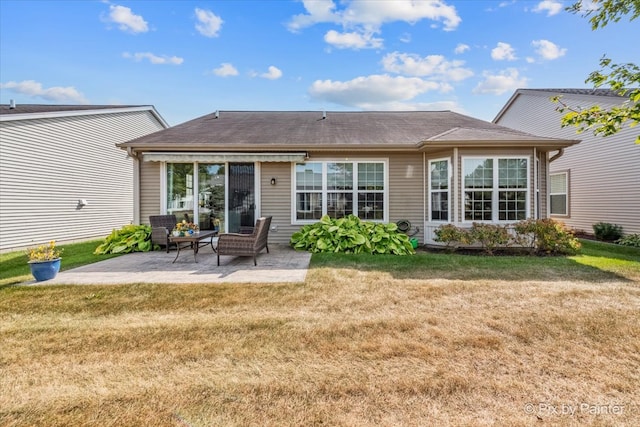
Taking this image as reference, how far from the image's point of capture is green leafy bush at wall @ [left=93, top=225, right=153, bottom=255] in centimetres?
832

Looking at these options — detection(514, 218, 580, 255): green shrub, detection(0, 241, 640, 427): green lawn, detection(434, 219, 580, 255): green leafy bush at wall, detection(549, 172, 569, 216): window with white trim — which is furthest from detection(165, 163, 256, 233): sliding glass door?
detection(549, 172, 569, 216): window with white trim

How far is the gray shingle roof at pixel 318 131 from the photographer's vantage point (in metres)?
8.85

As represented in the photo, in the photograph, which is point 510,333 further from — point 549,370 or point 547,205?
point 547,205

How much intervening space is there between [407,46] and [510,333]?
14385 millimetres

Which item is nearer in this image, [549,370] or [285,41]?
[549,370]

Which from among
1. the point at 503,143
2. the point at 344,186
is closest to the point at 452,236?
the point at 503,143

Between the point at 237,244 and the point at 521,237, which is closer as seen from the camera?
the point at 237,244

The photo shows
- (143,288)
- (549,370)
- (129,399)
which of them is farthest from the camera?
(143,288)

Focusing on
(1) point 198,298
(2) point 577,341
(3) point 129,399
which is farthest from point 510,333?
(1) point 198,298

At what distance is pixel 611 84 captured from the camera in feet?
15.6

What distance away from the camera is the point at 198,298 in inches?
181

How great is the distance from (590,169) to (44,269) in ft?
55.4

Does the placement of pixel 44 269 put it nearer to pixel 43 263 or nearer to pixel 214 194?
pixel 43 263

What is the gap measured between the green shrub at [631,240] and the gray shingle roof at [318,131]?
500cm
